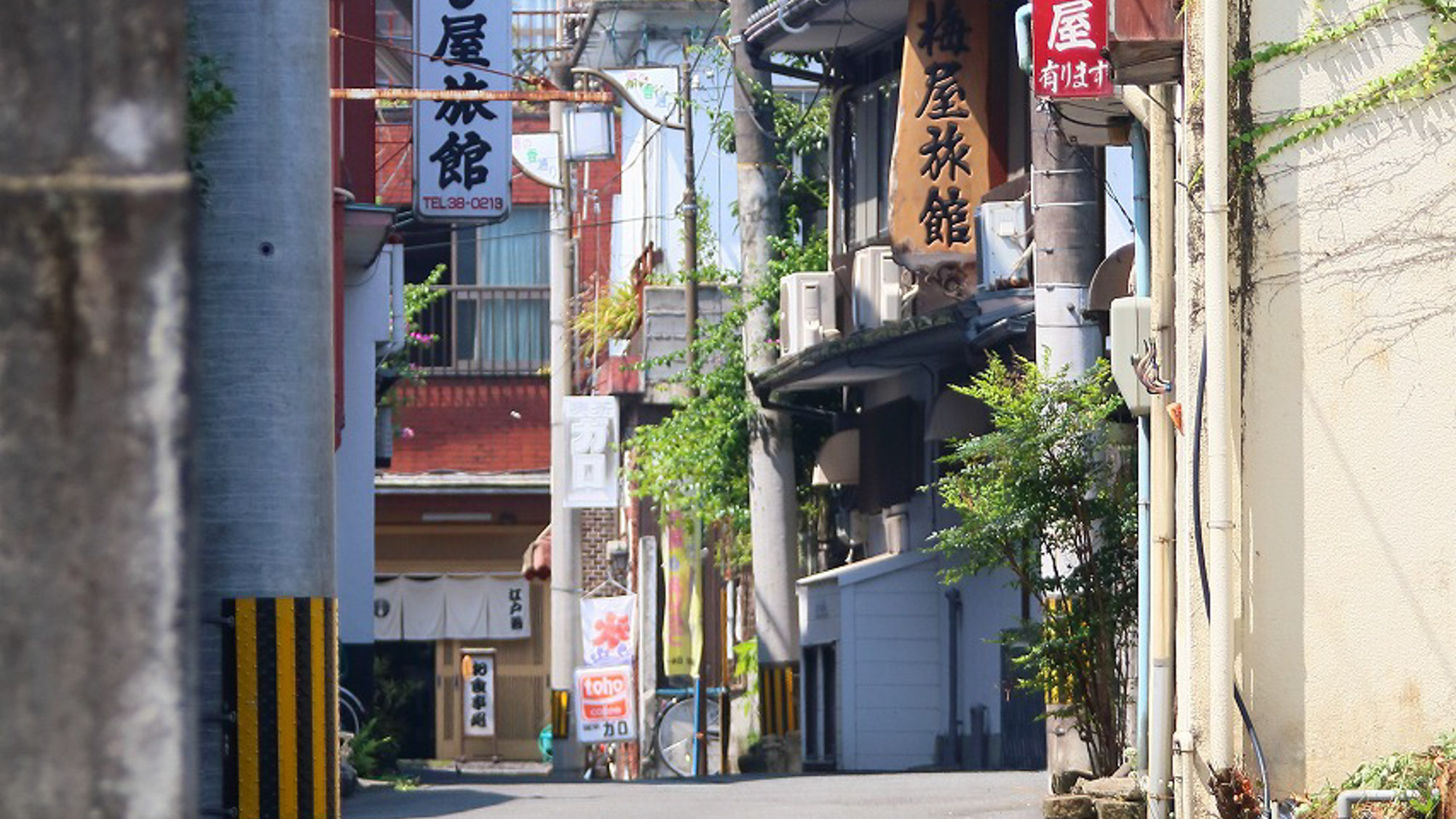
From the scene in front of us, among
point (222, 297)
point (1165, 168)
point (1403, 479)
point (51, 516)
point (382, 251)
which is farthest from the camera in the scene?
point (382, 251)

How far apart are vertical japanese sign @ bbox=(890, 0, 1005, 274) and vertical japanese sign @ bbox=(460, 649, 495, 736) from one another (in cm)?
2309

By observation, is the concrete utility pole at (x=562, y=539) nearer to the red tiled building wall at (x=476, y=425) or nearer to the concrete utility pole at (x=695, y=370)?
the concrete utility pole at (x=695, y=370)

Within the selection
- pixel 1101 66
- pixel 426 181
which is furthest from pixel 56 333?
pixel 426 181

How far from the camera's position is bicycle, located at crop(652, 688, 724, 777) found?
31.7m

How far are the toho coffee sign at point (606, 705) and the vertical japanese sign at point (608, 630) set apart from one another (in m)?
0.46

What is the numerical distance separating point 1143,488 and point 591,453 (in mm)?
19640

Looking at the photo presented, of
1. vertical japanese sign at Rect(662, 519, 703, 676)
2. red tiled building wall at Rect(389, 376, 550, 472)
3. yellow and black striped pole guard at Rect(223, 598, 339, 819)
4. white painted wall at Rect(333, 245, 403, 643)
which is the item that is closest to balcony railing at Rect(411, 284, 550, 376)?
red tiled building wall at Rect(389, 376, 550, 472)

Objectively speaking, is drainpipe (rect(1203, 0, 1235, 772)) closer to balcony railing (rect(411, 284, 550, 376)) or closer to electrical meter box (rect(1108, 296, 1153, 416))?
electrical meter box (rect(1108, 296, 1153, 416))

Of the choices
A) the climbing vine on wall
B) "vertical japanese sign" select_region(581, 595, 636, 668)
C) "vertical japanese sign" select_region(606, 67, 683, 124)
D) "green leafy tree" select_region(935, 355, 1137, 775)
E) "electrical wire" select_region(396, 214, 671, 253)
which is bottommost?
"vertical japanese sign" select_region(581, 595, 636, 668)

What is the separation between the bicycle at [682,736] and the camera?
31.7 meters

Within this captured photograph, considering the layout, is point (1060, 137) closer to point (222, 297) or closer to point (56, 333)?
point (222, 297)

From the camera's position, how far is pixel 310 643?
1138cm

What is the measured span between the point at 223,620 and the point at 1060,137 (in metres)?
7.44

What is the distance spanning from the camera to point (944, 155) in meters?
22.4
